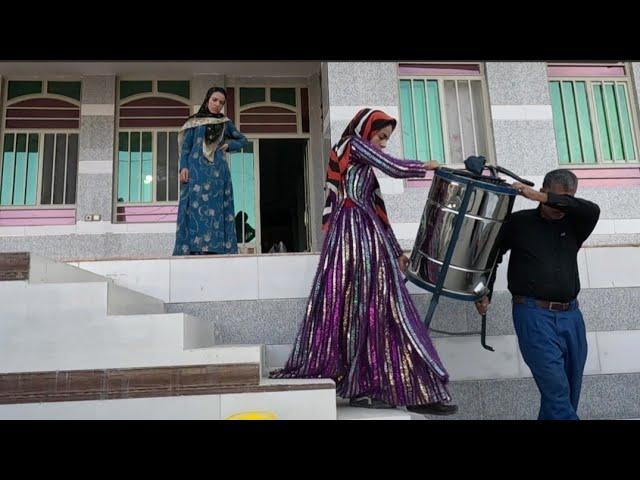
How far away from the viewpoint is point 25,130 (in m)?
7.58

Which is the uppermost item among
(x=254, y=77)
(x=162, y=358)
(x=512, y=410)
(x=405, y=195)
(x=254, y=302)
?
(x=254, y=77)

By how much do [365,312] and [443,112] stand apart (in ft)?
11.4

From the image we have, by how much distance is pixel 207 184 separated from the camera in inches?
203

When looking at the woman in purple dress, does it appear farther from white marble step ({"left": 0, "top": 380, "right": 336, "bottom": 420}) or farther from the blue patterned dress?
the blue patterned dress

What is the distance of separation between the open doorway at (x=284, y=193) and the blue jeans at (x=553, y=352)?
427cm

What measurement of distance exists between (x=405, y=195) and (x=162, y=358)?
10.6 feet

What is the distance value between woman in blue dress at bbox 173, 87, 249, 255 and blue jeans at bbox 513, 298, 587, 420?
271cm

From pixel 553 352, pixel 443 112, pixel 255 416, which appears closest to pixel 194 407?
pixel 255 416

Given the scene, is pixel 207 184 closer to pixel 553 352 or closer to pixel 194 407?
pixel 194 407

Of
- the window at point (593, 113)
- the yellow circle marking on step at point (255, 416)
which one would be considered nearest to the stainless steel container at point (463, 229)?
the yellow circle marking on step at point (255, 416)

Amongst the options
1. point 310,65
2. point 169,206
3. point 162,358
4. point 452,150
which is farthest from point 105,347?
point 310,65

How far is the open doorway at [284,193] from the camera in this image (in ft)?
28.8

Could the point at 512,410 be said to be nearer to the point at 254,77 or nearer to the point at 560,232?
the point at 560,232
